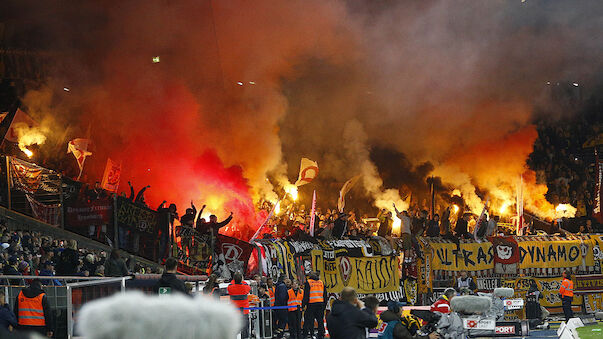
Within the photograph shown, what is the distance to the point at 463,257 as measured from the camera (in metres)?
22.8

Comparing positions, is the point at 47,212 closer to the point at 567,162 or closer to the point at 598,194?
the point at 598,194

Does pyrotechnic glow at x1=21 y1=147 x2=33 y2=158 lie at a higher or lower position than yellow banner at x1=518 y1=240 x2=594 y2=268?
higher

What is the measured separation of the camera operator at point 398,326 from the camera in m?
8.05

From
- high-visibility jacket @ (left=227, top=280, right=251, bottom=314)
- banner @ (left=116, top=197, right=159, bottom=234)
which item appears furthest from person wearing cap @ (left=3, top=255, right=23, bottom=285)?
banner @ (left=116, top=197, right=159, bottom=234)

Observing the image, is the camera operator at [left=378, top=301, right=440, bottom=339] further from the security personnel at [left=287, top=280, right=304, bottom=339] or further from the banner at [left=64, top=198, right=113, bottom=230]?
the banner at [left=64, top=198, right=113, bottom=230]

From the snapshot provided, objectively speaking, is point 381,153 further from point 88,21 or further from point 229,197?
point 88,21

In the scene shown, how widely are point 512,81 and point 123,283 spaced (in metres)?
28.2

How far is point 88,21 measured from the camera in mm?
29047

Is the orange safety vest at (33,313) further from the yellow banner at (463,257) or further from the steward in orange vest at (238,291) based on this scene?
the yellow banner at (463,257)

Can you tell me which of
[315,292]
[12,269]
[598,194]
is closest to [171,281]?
[12,269]

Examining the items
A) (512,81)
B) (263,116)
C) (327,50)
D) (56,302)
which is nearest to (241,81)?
(263,116)

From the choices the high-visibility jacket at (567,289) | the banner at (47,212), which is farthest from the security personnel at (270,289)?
the high-visibility jacket at (567,289)

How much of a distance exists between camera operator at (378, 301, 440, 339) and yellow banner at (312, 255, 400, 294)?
36.6 feet

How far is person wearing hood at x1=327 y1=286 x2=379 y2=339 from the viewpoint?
25.7 ft
